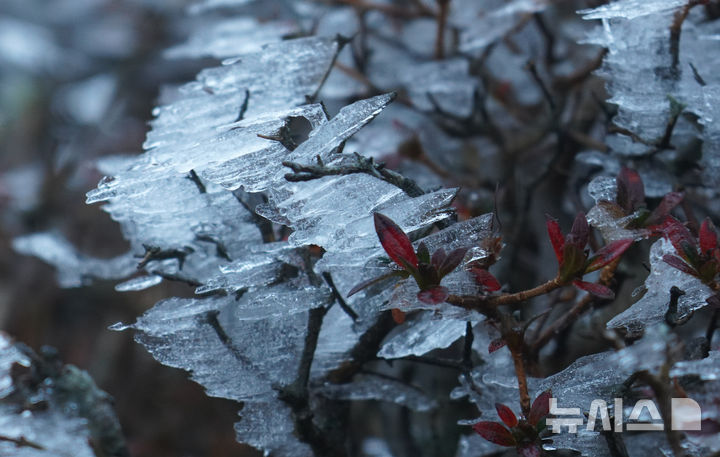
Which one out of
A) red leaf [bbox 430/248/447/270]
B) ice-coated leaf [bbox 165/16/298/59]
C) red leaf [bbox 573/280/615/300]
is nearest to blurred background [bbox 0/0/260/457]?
ice-coated leaf [bbox 165/16/298/59]

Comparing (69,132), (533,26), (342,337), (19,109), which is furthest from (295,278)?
(19,109)

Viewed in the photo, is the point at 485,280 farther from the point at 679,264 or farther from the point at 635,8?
the point at 635,8

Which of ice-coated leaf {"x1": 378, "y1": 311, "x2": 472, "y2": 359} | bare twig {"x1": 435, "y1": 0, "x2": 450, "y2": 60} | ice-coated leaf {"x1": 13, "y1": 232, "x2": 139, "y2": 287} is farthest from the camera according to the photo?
bare twig {"x1": 435, "y1": 0, "x2": 450, "y2": 60}

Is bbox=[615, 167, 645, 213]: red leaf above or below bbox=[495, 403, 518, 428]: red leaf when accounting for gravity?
above

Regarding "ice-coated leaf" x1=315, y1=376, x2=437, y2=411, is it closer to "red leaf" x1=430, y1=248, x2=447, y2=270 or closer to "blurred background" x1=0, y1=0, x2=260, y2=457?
"red leaf" x1=430, y1=248, x2=447, y2=270

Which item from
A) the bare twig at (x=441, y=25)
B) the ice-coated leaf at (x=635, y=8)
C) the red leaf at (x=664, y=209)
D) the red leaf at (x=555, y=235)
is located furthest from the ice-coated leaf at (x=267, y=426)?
the bare twig at (x=441, y=25)

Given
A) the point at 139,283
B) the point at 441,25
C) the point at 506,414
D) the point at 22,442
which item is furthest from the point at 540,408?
the point at 441,25

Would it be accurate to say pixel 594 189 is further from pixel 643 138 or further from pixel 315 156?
pixel 315 156

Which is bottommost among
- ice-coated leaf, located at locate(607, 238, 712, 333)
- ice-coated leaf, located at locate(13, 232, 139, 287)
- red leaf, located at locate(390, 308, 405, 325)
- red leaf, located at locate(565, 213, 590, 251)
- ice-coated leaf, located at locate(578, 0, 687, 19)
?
ice-coated leaf, located at locate(13, 232, 139, 287)
